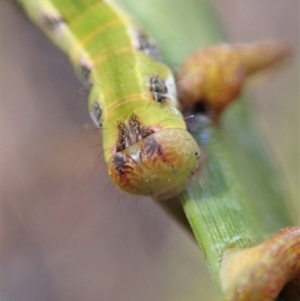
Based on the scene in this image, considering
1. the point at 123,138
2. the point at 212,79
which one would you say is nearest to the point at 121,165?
the point at 123,138

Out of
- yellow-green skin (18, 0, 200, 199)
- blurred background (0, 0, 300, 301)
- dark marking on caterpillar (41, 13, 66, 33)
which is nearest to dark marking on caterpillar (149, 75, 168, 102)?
yellow-green skin (18, 0, 200, 199)

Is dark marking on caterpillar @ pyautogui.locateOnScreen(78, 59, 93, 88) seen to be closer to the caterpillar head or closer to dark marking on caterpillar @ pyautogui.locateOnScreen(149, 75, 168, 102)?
dark marking on caterpillar @ pyautogui.locateOnScreen(149, 75, 168, 102)

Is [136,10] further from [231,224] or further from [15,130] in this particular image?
[15,130]

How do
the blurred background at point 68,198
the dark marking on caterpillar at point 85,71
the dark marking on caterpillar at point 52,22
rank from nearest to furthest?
the dark marking on caterpillar at point 85,71 → the dark marking on caterpillar at point 52,22 → the blurred background at point 68,198

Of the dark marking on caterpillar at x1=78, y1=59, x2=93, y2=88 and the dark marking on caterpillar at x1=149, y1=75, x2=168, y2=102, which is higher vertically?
the dark marking on caterpillar at x1=78, y1=59, x2=93, y2=88

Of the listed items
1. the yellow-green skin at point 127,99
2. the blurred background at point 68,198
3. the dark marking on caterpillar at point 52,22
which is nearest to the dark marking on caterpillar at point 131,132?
the yellow-green skin at point 127,99

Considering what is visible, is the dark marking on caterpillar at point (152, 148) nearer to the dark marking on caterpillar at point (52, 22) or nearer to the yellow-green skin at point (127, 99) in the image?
the yellow-green skin at point (127, 99)
